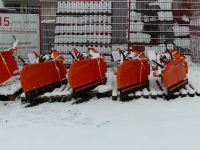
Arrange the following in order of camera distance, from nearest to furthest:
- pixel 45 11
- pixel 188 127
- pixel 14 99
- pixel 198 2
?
pixel 188 127 < pixel 14 99 < pixel 198 2 < pixel 45 11

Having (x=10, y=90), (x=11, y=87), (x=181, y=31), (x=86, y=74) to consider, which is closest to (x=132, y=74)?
(x=86, y=74)

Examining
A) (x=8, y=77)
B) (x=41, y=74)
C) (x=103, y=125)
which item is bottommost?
(x=103, y=125)

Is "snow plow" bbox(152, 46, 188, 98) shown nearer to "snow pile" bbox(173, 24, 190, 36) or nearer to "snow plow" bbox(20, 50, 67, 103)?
"snow plow" bbox(20, 50, 67, 103)

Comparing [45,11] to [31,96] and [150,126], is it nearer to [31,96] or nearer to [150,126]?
[31,96]

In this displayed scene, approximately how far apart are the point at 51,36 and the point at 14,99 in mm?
3327

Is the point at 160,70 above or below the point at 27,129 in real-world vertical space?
above

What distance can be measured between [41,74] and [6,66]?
1201 millimetres

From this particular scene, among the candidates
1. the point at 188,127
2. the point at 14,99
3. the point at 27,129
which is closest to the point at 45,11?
the point at 14,99

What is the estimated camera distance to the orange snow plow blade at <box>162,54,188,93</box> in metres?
8.68

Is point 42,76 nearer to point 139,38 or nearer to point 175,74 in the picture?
point 175,74

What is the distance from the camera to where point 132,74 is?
8.98 meters

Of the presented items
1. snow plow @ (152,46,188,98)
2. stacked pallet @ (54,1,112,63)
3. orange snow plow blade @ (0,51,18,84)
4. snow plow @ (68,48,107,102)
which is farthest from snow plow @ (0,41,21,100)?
snow plow @ (152,46,188,98)

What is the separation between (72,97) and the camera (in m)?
9.25

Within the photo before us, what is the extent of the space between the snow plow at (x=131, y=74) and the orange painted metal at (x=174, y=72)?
0.56 m
